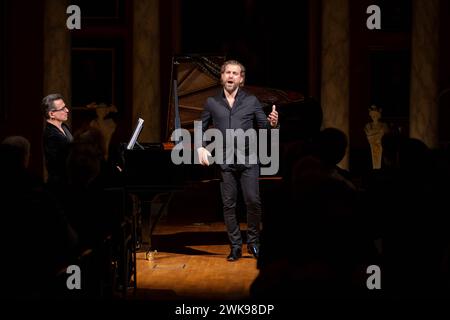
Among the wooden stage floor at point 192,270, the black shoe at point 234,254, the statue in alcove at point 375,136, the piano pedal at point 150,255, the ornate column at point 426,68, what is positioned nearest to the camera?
the wooden stage floor at point 192,270

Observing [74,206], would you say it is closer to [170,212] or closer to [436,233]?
[436,233]

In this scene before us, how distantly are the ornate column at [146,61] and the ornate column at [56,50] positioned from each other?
3.07ft

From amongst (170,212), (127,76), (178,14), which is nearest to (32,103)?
(127,76)

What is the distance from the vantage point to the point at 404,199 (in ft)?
11.1

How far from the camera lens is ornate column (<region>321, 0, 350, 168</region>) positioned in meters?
11.1

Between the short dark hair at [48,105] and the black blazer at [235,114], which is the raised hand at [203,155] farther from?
the short dark hair at [48,105]

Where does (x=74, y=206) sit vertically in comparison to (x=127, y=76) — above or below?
below

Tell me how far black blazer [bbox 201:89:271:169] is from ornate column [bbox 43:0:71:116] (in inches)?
190

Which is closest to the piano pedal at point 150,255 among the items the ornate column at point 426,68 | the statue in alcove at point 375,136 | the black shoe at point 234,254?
the black shoe at point 234,254

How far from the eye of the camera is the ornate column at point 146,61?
1122 cm

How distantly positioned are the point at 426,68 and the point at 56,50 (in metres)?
4.79

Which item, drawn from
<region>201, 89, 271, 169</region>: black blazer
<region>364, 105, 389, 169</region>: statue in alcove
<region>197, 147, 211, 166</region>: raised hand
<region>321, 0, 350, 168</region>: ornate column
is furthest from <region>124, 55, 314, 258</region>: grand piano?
<region>364, 105, 389, 169</region>: statue in alcove

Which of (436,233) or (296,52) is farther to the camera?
(296,52)

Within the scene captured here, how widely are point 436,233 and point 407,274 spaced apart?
0.20 m
